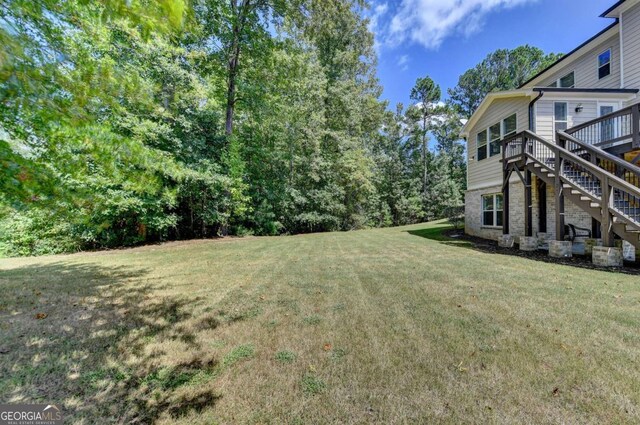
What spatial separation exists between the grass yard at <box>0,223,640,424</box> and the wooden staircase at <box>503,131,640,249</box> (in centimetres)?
168

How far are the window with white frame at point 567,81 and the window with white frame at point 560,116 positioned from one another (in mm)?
3561

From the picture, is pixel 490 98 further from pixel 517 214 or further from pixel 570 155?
pixel 570 155

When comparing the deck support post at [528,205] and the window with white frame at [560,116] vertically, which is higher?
the window with white frame at [560,116]

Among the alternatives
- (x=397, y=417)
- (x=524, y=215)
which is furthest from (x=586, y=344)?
(x=524, y=215)

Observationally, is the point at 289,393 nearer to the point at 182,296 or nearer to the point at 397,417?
the point at 397,417

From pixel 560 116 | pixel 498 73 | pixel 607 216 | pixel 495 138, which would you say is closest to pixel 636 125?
pixel 607 216

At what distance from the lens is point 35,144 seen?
9.38 ft

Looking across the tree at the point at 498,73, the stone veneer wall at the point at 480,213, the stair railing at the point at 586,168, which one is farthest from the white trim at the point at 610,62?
the tree at the point at 498,73

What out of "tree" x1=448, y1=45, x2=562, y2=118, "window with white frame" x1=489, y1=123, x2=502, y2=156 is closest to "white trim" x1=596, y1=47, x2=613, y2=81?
"window with white frame" x1=489, y1=123, x2=502, y2=156

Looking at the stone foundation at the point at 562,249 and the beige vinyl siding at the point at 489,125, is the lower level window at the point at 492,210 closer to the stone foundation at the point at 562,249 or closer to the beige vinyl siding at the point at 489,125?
the beige vinyl siding at the point at 489,125

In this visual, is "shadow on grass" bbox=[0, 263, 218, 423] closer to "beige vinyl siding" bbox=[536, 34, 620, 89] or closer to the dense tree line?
the dense tree line

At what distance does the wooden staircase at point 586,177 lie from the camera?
6.37 metres

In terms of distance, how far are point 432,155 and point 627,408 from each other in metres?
31.9

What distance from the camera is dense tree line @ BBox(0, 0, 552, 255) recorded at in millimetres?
2574
